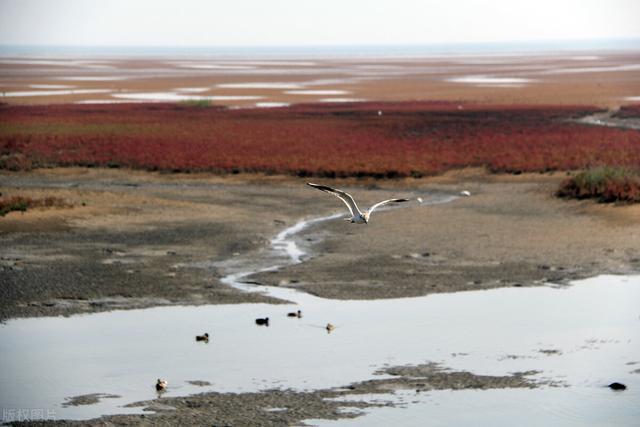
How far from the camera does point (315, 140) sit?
53750mm

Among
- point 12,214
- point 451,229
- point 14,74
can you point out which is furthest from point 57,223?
point 14,74

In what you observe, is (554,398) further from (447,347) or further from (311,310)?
(311,310)

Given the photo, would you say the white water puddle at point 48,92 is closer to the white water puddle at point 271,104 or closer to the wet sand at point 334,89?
the wet sand at point 334,89

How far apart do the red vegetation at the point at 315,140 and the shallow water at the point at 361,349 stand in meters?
20.4

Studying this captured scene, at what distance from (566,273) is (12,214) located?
15.8 metres

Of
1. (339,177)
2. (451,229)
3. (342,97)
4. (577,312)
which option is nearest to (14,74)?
(342,97)

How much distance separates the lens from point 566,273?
26.4m

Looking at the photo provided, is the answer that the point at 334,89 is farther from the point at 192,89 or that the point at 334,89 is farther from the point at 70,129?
the point at 70,129

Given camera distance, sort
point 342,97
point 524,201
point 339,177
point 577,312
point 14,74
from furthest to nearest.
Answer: point 14,74 < point 342,97 < point 339,177 < point 524,201 < point 577,312

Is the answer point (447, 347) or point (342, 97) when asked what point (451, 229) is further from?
point (342, 97)

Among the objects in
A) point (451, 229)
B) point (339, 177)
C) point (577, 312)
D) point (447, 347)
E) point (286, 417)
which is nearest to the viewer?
point (286, 417)

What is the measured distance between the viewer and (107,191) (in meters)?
38.7

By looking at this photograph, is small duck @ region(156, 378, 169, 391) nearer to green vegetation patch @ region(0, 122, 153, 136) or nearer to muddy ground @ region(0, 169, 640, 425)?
muddy ground @ region(0, 169, 640, 425)

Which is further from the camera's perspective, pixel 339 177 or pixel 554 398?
pixel 339 177
